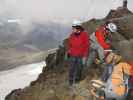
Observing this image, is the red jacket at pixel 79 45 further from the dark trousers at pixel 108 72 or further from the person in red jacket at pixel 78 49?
the dark trousers at pixel 108 72

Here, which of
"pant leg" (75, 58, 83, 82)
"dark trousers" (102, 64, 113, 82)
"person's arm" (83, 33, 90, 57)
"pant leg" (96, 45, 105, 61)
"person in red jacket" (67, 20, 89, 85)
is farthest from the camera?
"pant leg" (75, 58, 83, 82)

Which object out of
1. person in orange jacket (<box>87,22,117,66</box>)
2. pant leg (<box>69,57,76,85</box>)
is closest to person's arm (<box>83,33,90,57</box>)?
person in orange jacket (<box>87,22,117,66</box>)

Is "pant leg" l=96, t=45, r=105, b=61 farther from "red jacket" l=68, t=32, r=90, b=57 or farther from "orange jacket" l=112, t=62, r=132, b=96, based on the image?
"orange jacket" l=112, t=62, r=132, b=96

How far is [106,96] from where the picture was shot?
57.8 ft

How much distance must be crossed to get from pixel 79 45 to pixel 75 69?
1.58 m

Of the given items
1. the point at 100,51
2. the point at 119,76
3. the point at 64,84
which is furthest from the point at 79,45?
the point at 119,76

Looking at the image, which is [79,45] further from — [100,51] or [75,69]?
[75,69]

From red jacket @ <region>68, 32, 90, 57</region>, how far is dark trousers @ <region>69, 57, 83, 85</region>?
0.31 meters

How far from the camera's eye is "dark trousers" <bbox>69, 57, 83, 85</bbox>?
25250 mm

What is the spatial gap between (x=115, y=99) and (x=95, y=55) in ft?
25.4

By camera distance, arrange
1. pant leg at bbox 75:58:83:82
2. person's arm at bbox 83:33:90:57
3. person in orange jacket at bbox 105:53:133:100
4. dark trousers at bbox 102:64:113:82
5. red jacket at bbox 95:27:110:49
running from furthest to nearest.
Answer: pant leg at bbox 75:58:83:82 < person's arm at bbox 83:33:90:57 < red jacket at bbox 95:27:110:49 < dark trousers at bbox 102:64:113:82 < person in orange jacket at bbox 105:53:133:100

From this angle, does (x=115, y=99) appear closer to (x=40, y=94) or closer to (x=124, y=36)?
(x=40, y=94)

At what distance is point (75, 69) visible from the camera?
83.7 ft

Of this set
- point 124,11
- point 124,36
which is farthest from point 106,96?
point 124,11
